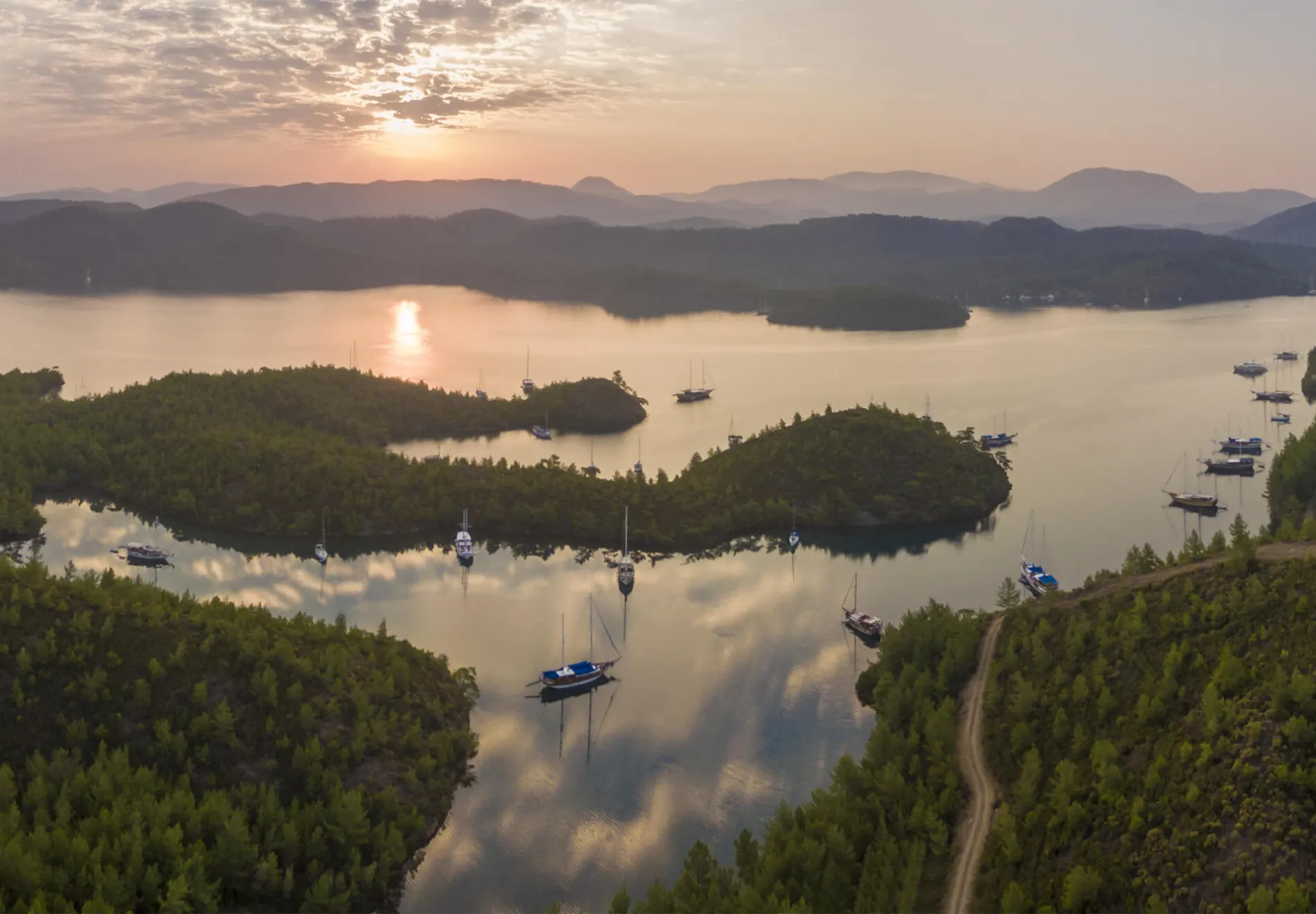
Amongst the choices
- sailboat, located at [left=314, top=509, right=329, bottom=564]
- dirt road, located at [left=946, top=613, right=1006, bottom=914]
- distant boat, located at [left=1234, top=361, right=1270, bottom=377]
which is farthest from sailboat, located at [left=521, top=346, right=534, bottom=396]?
distant boat, located at [left=1234, top=361, right=1270, bottom=377]

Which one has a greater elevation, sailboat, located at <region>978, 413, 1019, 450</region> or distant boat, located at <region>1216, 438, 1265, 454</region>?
distant boat, located at <region>1216, 438, 1265, 454</region>

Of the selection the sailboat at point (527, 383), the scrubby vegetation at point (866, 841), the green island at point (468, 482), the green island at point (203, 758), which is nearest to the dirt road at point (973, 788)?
the scrubby vegetation at point (866, 841)

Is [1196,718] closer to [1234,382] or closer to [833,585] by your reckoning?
[833,585]

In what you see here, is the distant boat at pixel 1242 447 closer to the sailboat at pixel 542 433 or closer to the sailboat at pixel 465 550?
the sailboat at pixel 542 433

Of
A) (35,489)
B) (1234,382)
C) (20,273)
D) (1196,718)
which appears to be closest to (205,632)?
(1196,718)

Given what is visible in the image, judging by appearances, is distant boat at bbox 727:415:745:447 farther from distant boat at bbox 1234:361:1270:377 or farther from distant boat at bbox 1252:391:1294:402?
distant boat at bbox 1234:361:1270:377
